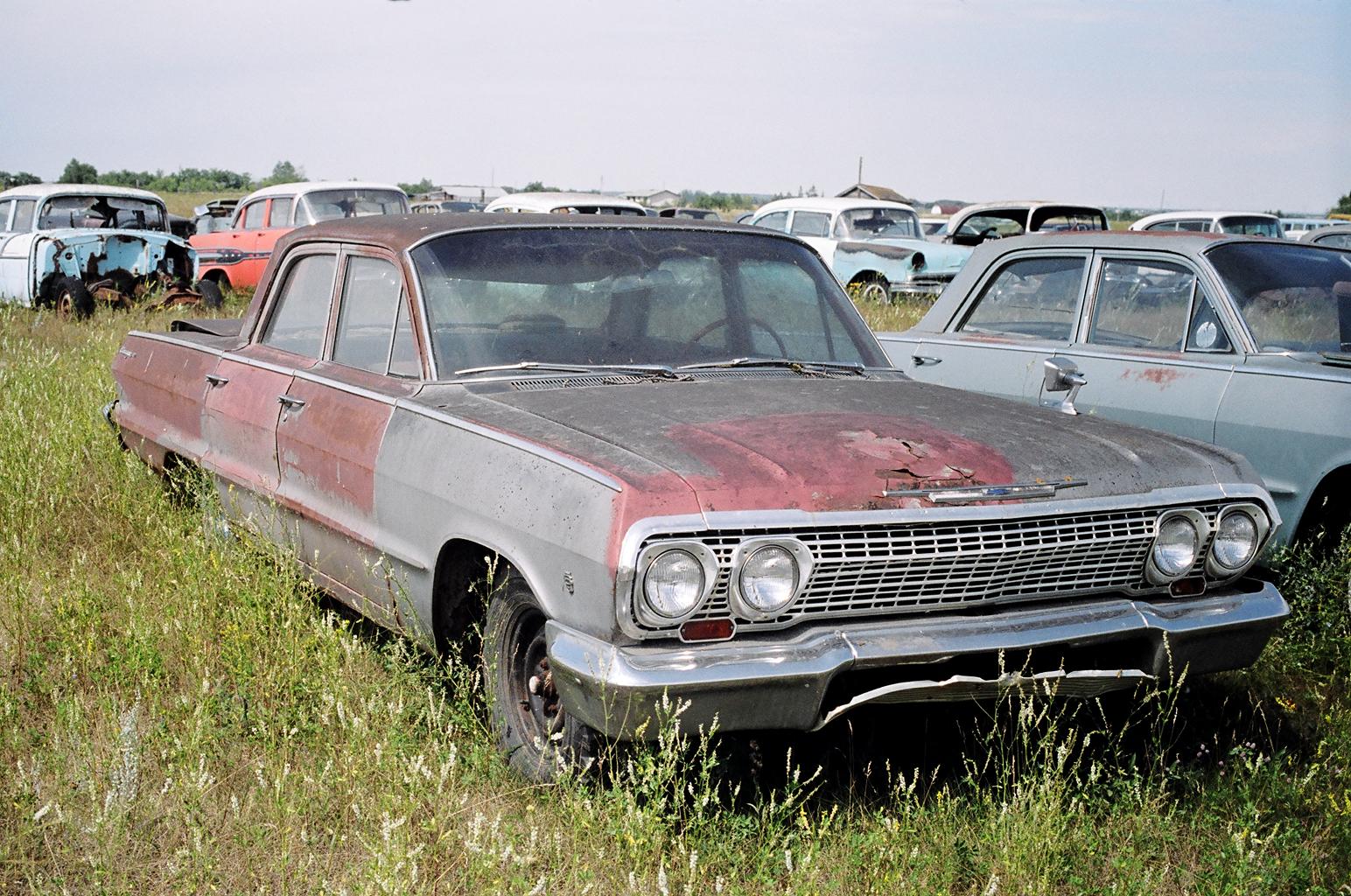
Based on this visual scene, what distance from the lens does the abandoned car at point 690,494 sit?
3047 mm

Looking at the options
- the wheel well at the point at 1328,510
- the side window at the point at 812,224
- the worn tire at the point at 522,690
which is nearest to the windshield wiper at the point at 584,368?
the worn tire at the point at 522,690

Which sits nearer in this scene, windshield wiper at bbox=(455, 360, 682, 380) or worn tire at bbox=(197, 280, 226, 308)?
windshield wiper at bbox=(455, 360, 682, 380)

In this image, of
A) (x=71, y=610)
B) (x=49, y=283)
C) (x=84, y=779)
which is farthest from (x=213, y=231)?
(x=84, y=779)

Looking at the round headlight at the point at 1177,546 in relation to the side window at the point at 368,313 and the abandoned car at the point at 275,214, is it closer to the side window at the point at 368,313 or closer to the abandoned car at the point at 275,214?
the side window at the point at 368,313

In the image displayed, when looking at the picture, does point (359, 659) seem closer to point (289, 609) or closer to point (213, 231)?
point (289, 609)

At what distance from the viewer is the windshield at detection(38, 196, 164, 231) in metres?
14.5

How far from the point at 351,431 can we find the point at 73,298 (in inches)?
388

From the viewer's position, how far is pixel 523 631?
11.4ft

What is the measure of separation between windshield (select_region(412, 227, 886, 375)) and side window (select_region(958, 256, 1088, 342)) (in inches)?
73.7

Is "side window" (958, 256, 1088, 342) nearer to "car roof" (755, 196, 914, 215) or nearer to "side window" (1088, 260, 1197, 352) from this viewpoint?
"side window" (1088, 260, 1197, 352)

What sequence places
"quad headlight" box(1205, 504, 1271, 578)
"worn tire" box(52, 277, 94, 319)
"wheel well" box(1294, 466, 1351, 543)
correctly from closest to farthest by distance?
1. "quad headlight" box(1205, 504, 1271, 578)
2. "wheel well" box(1294, 466, 1351, 543)
3. "worn tire" box(52, 277, 94, 319)

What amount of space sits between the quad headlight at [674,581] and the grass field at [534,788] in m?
0.25

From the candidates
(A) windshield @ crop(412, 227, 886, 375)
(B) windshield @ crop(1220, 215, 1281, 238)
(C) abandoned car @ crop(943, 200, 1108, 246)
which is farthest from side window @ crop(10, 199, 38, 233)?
(B) windshield @ crop(1220, 215, 1281, 238)

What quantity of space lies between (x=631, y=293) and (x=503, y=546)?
1297 millimetres
